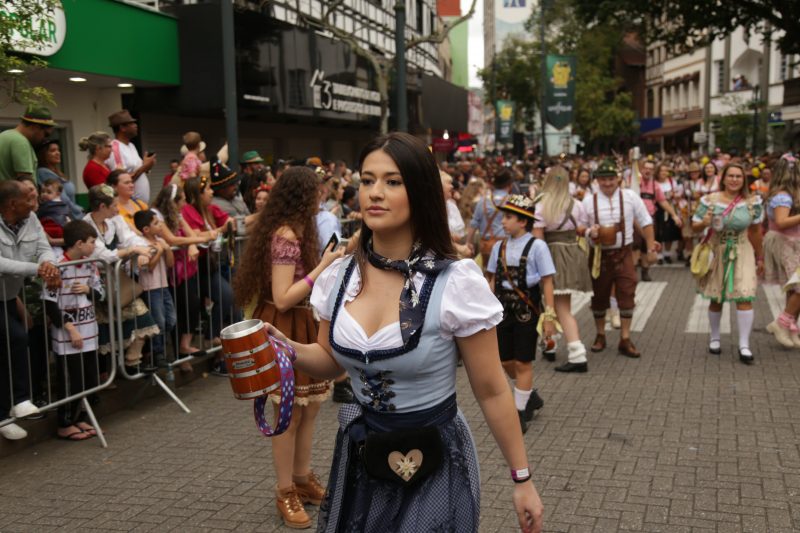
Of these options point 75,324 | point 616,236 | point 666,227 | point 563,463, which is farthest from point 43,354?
point 666,227

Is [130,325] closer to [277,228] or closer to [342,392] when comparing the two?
[342,392]

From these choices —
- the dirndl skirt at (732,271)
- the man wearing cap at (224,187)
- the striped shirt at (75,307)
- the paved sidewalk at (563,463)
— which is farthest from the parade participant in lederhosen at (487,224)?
the striped shirt at (75,307)

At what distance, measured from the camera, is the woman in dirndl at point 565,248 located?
817 cm

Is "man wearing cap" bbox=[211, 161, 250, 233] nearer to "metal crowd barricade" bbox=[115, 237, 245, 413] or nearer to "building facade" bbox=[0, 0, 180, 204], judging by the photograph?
"metal crowd barricade" bbox=[115, 237, 245, 413]

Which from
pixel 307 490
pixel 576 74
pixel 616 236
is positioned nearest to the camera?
pixel 307 490

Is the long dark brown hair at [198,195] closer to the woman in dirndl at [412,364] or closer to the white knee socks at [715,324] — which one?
the white knee socks at [715,324]

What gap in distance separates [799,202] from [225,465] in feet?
21.7

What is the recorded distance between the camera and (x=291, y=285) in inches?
181

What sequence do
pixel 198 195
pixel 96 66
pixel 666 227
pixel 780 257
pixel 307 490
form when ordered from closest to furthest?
pixel 307 490
pixel 198 195
pixel 780 257
pixel 96 66
pixel 666 227

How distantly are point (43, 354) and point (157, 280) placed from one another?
1.21 meters

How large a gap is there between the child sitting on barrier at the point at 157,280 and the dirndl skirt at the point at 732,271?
5.34 m

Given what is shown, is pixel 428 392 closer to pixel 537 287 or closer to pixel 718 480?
pixel 718 480

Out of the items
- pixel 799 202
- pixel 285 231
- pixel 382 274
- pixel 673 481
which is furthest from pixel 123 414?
pixel 799 202

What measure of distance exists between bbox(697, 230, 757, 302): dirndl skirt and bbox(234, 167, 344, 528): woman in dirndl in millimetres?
5224
